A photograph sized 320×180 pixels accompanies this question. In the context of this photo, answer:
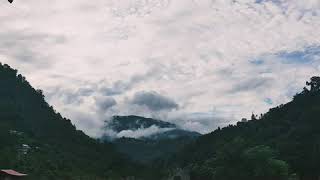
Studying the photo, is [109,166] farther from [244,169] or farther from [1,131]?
[244,169]

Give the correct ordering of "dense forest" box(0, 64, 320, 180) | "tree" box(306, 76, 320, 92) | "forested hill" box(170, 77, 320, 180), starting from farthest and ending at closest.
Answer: "tree" box(306, 76, 320, 92)
"dense forest" box(0, 64, 320, 180)
"forested hill" box(170, 77, 320, 180)

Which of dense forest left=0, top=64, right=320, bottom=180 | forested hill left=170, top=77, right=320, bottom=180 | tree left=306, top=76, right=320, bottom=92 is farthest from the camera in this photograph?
tree left=306, top=76, right=320, bottom=92

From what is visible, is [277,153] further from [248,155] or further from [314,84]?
[314,84]

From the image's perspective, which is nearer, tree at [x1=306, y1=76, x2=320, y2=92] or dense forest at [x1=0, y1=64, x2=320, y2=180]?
dense forest at [x1=0, y1=64, x2=320, y2=180]

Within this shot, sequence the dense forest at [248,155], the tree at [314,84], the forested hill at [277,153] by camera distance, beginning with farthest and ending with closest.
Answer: the tree at [314,84], the dense forest at [248,155], the forested hill at [277,153]

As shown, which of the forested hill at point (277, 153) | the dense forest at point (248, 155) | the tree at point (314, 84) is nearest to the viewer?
the forested hill at point (277, 153)

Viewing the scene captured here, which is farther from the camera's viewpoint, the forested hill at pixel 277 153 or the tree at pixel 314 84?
the tree at pixel 314 84

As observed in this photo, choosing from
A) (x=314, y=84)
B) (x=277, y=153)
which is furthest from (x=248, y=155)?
(x=314, y=84)

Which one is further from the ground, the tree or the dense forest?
the tree

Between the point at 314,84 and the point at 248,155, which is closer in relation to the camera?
the point at 248,155

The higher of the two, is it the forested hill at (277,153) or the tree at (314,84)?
the tree at (314,84)

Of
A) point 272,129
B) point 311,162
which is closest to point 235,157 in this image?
point 311,162

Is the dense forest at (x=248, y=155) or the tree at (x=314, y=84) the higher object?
the tree at (x=314, y=84)

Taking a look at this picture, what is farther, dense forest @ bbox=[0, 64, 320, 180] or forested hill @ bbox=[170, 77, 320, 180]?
dense forest @ bbox=[0, 64, 320, 180]
